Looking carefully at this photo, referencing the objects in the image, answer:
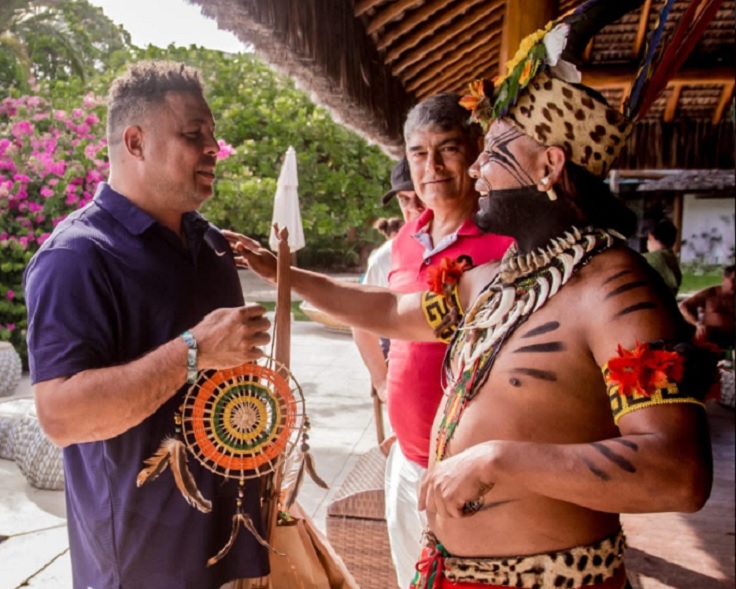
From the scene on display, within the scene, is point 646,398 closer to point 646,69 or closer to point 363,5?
point 646,69

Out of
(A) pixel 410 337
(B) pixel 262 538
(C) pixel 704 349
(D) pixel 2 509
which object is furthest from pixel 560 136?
(D) pixel 2 509

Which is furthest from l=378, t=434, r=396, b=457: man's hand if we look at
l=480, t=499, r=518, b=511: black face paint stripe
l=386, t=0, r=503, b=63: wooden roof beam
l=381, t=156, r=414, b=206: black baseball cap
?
l=386, t=0, r=503, b=63: wooden roof beam

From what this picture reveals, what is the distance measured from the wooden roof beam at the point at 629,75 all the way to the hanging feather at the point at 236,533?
501cm

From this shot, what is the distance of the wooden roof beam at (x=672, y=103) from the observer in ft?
21.4

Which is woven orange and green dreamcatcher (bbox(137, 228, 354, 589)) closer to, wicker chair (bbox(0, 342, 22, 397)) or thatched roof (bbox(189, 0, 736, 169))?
thatched roof (bbox(189, 0, 736, 169))

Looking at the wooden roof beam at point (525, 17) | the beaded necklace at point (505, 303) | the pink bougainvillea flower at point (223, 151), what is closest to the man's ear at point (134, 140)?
the pink bougainvillea flower at point (223, 151)

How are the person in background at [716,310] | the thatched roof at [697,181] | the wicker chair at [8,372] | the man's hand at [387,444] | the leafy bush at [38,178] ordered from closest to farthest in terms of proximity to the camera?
1. the man's hand at [387,444]
2. the wicker chair at [8,372]
3. the leafy bush at [38,178]
4. the person in background at [716,310]
5. the thatched roof at [697,181]

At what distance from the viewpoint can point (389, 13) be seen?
3.79 m

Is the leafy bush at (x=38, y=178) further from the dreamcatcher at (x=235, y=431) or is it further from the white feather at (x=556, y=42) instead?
the white feather at (x=556, y=42)

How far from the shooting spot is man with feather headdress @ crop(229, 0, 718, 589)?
1362mm

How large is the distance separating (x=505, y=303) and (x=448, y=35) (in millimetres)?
3259

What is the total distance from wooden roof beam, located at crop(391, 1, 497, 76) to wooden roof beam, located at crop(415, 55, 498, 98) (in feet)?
2.51

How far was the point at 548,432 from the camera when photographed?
157 centimetres

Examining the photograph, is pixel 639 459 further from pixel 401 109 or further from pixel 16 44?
pixel 401 109
